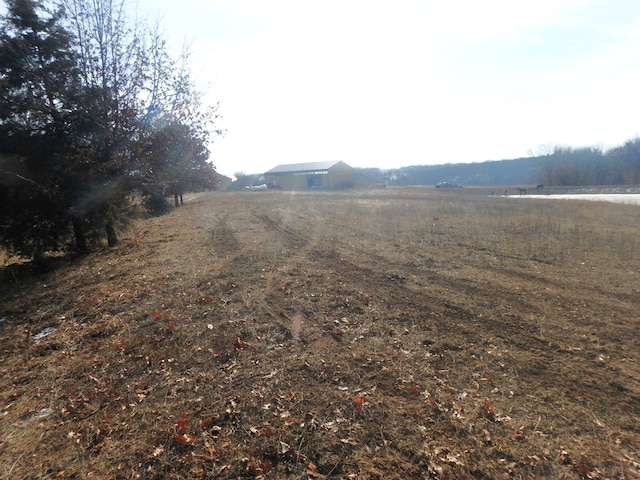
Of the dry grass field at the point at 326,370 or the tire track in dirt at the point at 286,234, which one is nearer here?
the dry grass field at the point at 326,370

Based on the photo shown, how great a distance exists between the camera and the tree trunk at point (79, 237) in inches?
404

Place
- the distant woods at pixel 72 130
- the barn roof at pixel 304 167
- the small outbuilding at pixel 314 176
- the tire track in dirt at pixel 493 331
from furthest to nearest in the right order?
1. the barn roof at pixel 304 167
2. the small outbuilding at pixel 314 176
3. the distant woods at pixel 72 130
4. the tire track in dirt at pixel 493 331

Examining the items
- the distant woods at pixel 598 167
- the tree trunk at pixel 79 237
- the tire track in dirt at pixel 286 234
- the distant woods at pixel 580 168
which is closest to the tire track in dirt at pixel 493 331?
the tire track in dirt at pixel 286 234

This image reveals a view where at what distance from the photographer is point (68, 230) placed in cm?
1034

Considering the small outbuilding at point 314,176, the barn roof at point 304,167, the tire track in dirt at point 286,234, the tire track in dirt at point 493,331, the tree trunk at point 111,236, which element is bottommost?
the tire track in dirt at point 493,331

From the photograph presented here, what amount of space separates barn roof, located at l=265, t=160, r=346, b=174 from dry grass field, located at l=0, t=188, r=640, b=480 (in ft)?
173

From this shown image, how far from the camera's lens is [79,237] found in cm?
1066

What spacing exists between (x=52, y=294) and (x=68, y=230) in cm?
360

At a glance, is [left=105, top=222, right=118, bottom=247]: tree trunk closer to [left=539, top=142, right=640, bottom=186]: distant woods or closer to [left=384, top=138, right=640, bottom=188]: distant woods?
[left=384, top=138, right=640, bottom=188]: distant woods

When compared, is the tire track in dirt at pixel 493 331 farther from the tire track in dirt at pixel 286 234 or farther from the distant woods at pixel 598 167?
the distant woods at pixel 598 167

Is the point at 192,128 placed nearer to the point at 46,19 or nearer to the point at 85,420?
the point at 46,19

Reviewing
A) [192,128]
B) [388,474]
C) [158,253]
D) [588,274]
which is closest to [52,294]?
[158,253]

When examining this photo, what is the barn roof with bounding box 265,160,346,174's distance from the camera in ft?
196

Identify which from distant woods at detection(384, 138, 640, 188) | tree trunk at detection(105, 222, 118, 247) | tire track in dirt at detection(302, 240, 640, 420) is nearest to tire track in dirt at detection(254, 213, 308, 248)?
tire track in dirt at detection(302, 240, 640, 420)
